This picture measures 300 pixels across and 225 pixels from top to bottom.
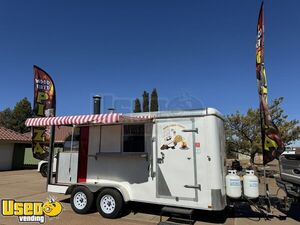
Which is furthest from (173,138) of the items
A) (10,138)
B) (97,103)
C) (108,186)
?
(10,138)

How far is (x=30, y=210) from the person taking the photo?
25.1 feet

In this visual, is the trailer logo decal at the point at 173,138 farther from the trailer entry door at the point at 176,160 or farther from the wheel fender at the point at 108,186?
the wheel fender at the point at 108,186

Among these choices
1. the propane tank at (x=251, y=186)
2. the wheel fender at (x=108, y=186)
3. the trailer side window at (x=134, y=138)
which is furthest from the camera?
the trailer side window at (x=134, y=138)

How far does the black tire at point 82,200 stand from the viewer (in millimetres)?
7234

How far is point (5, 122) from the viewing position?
48500 millimetres

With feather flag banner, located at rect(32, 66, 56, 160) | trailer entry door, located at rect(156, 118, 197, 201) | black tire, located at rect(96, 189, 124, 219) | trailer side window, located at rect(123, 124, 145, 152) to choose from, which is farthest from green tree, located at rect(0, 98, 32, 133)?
trailer entry door, located at rect(156, 118, 197, 201)

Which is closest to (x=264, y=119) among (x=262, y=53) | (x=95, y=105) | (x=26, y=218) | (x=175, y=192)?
(x=262, y=53)

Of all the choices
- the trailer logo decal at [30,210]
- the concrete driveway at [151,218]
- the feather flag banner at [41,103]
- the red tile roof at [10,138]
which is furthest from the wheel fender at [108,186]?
the red tile roof at [10,138]

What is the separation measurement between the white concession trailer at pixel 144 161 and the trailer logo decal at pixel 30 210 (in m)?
0.53

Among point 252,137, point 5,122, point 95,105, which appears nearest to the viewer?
point 95,105

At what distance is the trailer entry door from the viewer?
21.1ft

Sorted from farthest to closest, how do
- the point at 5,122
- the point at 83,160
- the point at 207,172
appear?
1. the point at 5,122
2. the point at 83,160
3. the point at 207,172

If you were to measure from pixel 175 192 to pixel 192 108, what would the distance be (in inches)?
83.6

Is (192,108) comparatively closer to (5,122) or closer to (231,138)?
(231,138)
